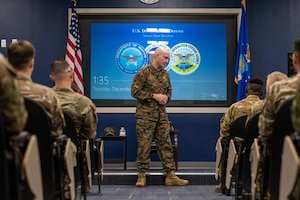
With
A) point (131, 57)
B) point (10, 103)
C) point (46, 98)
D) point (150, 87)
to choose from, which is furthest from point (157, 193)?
point (10, 103)

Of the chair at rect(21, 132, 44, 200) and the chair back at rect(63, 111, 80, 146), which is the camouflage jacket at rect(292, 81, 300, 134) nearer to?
the chair at rect(21, 132, 44, 200)

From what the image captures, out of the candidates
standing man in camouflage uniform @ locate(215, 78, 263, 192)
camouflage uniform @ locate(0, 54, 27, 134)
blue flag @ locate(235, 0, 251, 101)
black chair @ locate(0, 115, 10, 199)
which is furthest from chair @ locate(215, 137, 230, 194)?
blue flag @ locate(235, 0, 251, 101)

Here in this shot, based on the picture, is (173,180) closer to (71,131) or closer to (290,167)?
(71,131)

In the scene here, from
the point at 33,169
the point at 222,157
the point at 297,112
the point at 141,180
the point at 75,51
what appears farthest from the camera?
the point at 75,51

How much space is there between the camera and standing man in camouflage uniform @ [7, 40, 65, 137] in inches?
107

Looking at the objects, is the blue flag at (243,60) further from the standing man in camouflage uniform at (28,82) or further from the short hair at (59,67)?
the standing man in camouflage uniform at (28,82)

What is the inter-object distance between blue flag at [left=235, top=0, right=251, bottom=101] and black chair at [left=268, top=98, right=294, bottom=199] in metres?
5.10

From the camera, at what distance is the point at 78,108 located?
12.7 feet

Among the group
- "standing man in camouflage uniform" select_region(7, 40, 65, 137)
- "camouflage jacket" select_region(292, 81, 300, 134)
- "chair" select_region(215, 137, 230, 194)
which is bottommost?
"chair" select_region(215, 137, 230, 194)

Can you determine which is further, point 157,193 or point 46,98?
point 157,193

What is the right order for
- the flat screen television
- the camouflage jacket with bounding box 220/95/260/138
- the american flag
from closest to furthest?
the camouflage jacket with bounding box 220/95/260/138, the american flag, the flat screen television

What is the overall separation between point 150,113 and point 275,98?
359cm

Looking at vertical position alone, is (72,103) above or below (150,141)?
above

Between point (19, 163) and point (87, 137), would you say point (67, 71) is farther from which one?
point (19, 163)
